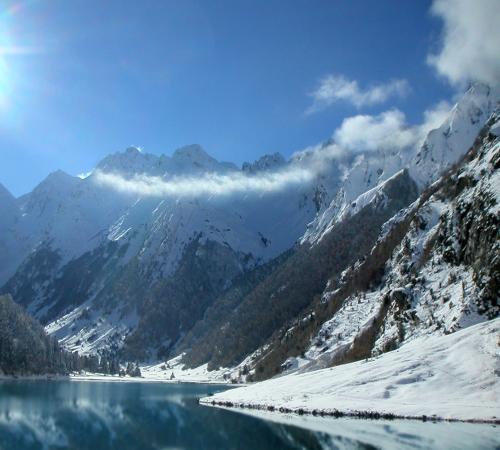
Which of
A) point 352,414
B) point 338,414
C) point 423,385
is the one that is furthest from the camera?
point 338,414

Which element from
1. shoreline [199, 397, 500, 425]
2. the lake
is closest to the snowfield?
shoreline [199, 397, 500, 425]

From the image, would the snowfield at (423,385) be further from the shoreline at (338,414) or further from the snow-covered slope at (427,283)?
the snow-covered slope at (427,283)

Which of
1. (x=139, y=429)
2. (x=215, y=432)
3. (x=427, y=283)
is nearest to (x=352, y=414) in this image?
(x=215, y=432)

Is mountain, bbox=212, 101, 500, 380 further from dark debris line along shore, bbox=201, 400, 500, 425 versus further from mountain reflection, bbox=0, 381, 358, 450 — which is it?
mountain reflection, bbox=0, 381, 358, 450

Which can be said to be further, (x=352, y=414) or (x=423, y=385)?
(x=423, y=385)

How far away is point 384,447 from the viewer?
5069 cm

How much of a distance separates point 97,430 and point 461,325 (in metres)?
56.6

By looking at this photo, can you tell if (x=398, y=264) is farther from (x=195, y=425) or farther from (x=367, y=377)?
(x=195, y=425)

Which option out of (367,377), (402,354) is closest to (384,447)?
(367,377)

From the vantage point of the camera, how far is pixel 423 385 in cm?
7138

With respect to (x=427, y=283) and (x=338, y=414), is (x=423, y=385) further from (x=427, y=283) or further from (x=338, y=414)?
(x=427, y=283)

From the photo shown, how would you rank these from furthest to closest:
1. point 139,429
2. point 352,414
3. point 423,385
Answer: point 139,429, point 423,385, point 352,414

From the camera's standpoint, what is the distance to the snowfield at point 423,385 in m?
64.5

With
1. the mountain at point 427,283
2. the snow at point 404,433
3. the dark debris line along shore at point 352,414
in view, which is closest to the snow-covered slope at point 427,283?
the mountain at point 427,283
